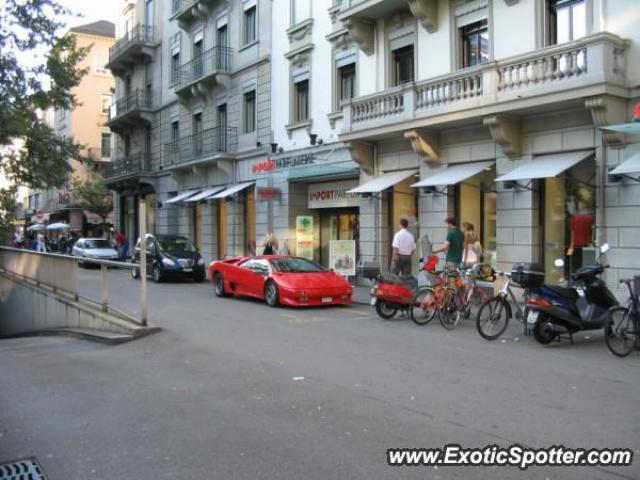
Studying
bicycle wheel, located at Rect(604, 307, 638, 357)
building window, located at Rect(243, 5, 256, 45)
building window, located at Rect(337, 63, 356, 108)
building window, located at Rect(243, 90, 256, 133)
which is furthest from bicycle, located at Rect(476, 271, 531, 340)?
building window, located at Rect(243, 5, 256, 45)

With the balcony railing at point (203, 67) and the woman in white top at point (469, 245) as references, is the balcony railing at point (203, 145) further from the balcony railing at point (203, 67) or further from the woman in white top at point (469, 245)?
the woman in white top at point (469, 245)

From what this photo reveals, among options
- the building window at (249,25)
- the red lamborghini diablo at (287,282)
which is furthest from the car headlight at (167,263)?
the building window at (249,25)

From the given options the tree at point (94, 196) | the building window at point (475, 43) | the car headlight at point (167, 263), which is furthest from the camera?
the tree at point (94, 196)

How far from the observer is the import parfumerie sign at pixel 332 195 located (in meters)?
20.7

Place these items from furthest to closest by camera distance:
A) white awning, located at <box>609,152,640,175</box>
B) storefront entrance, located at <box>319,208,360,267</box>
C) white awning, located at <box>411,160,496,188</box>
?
storefront entrance, located at <box>319,208,360,267</box> < white awning, located at <box>411,160,496,188</box> < white awning, located at <box>609,152,640,175</box>

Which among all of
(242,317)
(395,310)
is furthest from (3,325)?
(395,310)

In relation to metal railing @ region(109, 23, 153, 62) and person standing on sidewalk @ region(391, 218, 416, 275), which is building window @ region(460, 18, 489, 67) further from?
metal railing @ region(109, 23, 153, 62)

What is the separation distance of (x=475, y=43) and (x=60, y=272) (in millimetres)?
11733

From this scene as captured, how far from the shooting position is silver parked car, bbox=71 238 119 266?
101 ft

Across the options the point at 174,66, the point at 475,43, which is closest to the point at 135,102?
the point at 174,66

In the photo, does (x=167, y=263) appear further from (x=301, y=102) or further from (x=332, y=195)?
(x=301, y=102)

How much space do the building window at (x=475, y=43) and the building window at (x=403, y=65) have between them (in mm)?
1975

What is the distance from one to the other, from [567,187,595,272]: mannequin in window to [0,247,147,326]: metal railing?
9.15 metres

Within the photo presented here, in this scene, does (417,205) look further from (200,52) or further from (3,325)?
(200,52)
